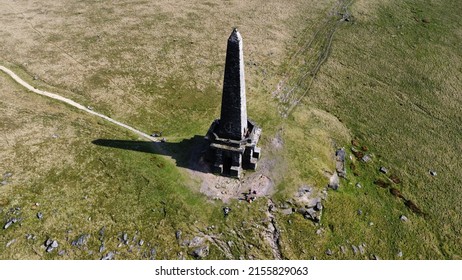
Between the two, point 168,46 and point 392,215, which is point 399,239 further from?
point 168,46

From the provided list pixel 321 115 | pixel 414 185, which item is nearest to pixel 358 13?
pixel 321 115

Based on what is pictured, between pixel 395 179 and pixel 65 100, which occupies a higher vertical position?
pixel 395 179

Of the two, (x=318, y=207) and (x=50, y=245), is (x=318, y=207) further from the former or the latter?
(x=50, y=245)

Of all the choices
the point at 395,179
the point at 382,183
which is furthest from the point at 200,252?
the point at 395,179

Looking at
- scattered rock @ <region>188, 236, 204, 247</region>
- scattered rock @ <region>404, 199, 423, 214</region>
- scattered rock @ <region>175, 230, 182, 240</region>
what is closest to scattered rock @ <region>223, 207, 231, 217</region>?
scattered rock @ <region>188, 236, 204, 247</region>

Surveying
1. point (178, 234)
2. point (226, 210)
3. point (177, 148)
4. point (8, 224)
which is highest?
point (177, 148)

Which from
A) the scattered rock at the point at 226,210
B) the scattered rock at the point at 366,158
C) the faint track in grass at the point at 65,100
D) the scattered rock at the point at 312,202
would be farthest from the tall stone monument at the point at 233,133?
the scattered rock at the point at 366,158

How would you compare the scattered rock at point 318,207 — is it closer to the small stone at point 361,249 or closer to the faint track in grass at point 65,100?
the small stone at point 361,249
